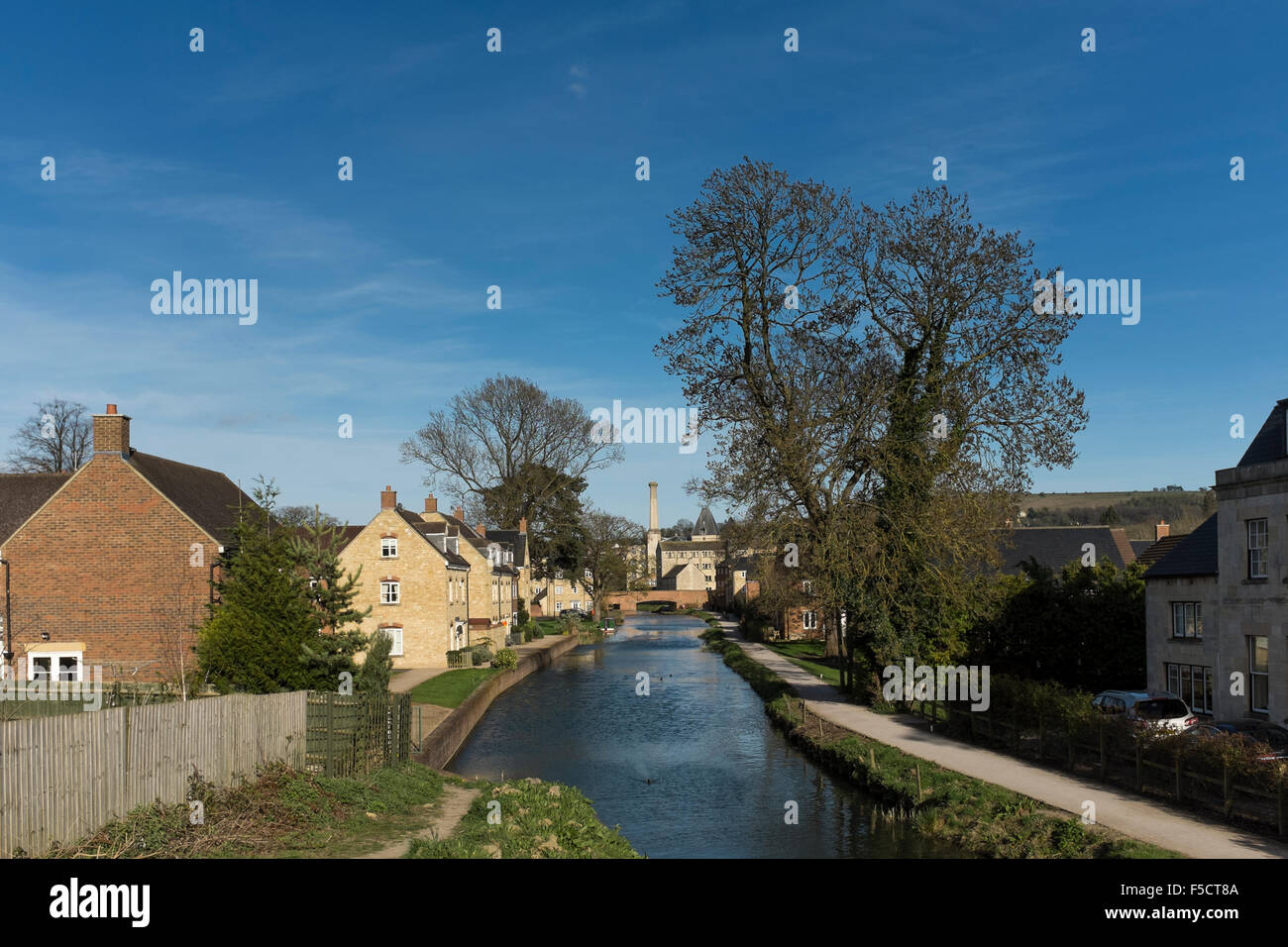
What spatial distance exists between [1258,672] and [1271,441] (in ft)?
19.6

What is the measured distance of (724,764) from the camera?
28.6 metres

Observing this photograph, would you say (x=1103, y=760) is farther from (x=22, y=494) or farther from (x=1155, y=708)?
(x=22, y=494)

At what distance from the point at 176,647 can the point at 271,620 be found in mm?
13613

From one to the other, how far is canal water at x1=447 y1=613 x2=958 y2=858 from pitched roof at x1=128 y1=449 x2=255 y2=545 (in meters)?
11.6

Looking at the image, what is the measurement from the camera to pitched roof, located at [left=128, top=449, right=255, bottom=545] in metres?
33.7

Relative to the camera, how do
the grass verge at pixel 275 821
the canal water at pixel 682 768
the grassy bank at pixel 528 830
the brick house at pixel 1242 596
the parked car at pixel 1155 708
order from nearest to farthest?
1. the grass verge at pixel 275 821
2. the grassy bank at pixel 528 830
3. the canal water at pixel 682 768
4. the parked car at pixel 1155 708
5. the brick house at pixel 1242 596

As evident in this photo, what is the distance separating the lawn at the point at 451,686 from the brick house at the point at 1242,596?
75.7 feet

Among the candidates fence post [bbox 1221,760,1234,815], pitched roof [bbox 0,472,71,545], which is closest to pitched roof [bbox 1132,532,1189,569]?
fence post [bbox 1221,760,1234,815]

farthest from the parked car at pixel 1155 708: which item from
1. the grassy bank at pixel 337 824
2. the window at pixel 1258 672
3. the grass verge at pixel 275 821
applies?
the grass verge at pixel 275 821

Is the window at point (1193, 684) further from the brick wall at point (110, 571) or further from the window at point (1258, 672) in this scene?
the brick wall at point (110, 571)

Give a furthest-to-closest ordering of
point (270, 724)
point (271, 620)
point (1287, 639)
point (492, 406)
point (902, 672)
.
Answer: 1. point (492, 406)
2. point (902, 672)
3. point (1287, 639)
4. point (271, 620)
5. point (270, 724)

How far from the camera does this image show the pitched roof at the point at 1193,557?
30.1 meters
